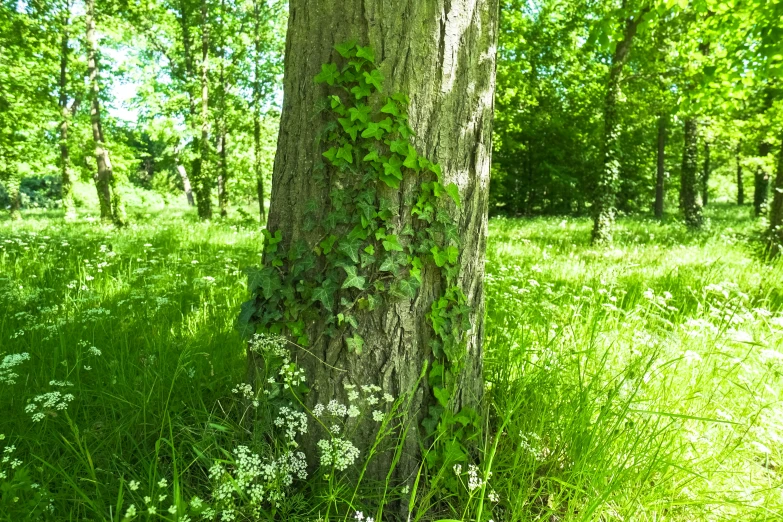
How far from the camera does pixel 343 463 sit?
1700mm

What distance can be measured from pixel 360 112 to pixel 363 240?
0.53 m

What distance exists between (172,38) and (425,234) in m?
20.3

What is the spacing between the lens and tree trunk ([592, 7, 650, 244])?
29.7 feet

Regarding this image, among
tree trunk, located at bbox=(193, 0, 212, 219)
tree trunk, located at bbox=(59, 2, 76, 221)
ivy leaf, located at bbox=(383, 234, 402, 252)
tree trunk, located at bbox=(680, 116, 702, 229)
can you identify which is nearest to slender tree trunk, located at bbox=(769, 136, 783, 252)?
tree trunk, located at bbox=(680, 116, 702, 229)

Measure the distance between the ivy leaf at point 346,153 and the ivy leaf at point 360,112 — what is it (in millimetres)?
114

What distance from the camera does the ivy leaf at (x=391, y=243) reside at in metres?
1.92

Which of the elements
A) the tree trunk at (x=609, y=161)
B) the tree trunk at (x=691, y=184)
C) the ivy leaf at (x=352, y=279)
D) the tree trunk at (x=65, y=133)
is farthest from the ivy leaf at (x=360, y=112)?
the tree trunk at (x=65, y=133)

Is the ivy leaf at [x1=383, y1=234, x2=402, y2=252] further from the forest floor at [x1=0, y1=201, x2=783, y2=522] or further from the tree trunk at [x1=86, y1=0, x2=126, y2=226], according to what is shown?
the tree trunk at [x1=86, y1=0, x2=126, y2=226]

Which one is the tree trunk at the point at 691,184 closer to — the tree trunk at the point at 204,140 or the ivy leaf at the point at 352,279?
the ivy leaf at the point at 352,279

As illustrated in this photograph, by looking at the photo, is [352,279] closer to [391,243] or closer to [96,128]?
[391,243]

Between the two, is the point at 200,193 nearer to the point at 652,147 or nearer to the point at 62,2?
the point at 62,2

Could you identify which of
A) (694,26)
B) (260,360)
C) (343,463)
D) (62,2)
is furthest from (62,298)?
(62,2)

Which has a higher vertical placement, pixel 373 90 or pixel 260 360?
pixel 373 90

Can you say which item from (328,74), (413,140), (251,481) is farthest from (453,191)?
(251,481)
